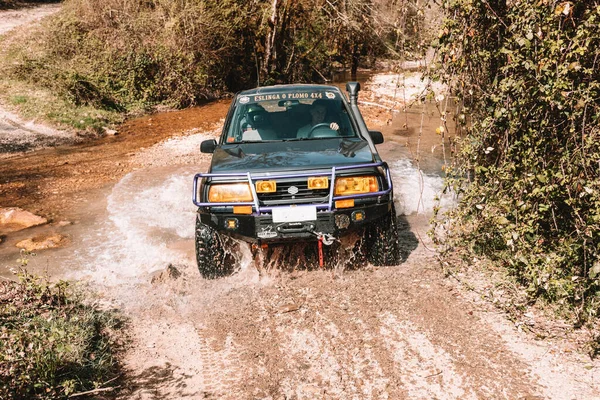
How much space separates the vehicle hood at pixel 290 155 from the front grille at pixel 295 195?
15 centimetres

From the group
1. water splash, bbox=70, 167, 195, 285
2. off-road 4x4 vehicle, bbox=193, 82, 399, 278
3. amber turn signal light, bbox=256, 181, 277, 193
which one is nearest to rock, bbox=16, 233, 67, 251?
water splash, bbox=70, 167, 195, 285

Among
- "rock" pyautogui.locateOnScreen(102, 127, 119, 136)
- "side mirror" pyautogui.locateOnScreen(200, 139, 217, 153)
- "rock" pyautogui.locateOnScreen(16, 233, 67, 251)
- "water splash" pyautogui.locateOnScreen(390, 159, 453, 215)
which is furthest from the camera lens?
"rock" pyautogui.locateOnScreen(102, 127, 119, 136)

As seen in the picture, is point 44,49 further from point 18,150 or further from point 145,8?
point 18,150

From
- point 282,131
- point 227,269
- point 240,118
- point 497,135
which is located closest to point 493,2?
point 497,135

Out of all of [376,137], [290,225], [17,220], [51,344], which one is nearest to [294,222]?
[290,225]

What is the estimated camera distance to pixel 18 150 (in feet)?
37.0

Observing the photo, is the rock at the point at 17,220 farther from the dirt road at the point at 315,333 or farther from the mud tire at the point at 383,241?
the mud tire at the point at 383,241

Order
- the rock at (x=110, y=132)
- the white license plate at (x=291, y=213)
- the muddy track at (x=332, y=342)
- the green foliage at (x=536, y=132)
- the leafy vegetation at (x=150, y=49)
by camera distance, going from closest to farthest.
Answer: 1. the muddy track at (x=332, y=342)
2. the green foliage at (x=536, y=132)
3. the white license plate at (x=291, y=213)
4. the rock at (x=110, y=132)
5. the leafy vegetation at (x=150, y=49)

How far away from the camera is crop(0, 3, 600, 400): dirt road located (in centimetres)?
348

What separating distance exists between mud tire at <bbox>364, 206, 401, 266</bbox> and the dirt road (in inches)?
5.0

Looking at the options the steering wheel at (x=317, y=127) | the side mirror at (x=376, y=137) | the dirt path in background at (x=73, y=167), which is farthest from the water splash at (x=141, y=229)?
the side mirror at (x=376, y=137)

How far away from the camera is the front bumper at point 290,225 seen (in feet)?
15.2

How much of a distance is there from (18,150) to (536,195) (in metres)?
10.5

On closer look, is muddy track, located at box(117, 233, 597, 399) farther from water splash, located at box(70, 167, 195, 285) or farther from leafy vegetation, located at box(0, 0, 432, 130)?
leafy vegetation, located at box(0, 0, 432, 130)
